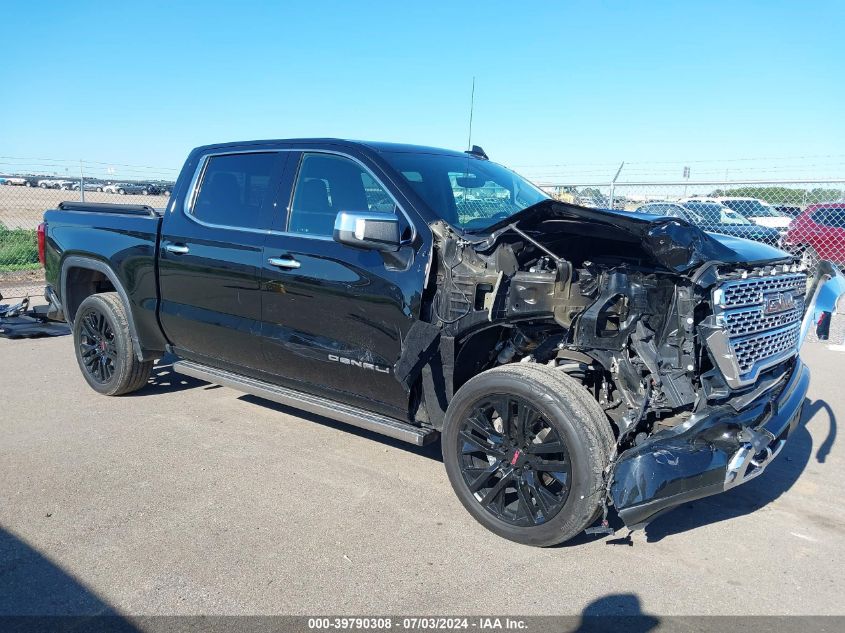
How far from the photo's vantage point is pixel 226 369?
5227mm

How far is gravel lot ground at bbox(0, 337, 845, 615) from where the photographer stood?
315cm

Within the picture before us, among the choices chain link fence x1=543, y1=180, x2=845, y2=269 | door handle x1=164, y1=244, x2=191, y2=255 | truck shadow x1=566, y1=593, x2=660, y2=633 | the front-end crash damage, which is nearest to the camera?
truck shadow x1=566, y1=593, x2=660, y2=633

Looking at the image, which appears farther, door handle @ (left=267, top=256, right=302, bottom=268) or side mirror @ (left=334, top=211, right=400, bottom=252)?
door handle @ (left=267, top=256, right=302, bottom=268)

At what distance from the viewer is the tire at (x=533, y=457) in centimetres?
332

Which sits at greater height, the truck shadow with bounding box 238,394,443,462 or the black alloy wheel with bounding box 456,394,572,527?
the black alloy wheel with bounding box 456,394,572,527

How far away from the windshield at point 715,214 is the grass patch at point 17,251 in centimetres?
1161

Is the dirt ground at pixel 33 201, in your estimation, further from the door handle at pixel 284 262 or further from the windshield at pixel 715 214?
the door handle at pixel 284 262

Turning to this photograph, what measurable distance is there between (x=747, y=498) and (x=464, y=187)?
253 centimetres

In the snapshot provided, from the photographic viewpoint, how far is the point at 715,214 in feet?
35.5

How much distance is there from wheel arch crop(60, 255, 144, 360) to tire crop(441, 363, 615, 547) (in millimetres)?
3101

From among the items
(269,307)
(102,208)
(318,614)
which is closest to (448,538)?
(318,614)

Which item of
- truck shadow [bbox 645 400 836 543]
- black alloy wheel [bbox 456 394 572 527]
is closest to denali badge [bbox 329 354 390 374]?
black alloy wheel [bbox 456 394 572 527]

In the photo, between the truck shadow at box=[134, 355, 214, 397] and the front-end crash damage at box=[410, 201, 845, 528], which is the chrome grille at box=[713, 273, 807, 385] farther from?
the truck shadow at box=[134, 355, 214, 397]

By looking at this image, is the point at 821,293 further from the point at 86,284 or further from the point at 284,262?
the point at 86,284
